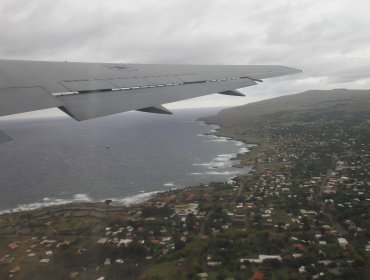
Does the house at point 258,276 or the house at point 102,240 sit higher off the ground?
the house at point 258,276

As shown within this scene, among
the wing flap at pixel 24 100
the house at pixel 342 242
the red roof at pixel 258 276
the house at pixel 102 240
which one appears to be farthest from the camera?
the house at pixel 102 240

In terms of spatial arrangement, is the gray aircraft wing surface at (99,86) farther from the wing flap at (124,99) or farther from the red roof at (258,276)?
the red roof at (258,276)

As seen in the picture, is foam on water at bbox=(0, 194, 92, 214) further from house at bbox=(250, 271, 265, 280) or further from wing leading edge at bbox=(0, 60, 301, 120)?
wing leading edge at bbox=(0, 60, 301, 120)

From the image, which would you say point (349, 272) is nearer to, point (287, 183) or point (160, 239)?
point (160, 239)

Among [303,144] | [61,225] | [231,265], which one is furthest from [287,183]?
[303,144]

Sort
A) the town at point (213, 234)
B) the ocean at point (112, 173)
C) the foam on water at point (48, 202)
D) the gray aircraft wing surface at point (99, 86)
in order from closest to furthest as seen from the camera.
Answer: the gray aircraft wing surface at point (99, 86) → the town at point (213, 234) → the foam on water at point (48, 202) → the ocean at point (112, 173)

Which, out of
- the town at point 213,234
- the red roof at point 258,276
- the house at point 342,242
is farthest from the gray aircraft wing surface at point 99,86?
the house at point 342,242

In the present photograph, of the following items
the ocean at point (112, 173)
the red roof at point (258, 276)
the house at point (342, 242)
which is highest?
the house at point (342, 242)

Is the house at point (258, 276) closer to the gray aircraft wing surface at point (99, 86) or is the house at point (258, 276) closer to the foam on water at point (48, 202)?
the gray aircraft wing surface at point (99, 86)

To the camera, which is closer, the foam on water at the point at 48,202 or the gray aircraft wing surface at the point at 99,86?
the gray aircraft wing surface at the point at 99,86
